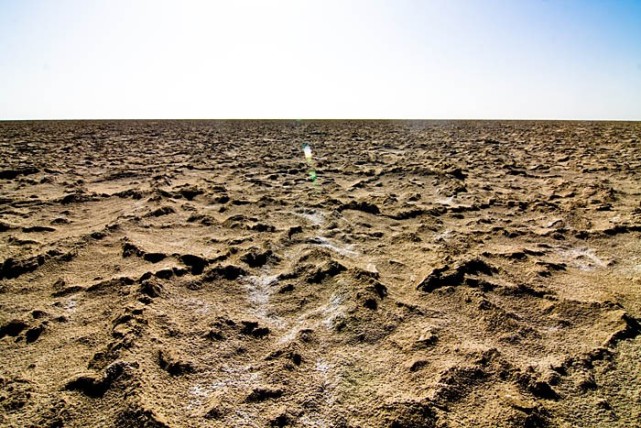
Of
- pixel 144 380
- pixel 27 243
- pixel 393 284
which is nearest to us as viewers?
pixel 144 380

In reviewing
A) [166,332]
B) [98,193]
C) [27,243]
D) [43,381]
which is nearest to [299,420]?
Answer: [166,332]

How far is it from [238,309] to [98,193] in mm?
3467

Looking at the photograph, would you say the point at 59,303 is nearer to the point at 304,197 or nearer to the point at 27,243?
the point at 27,243

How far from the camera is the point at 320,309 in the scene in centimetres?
211

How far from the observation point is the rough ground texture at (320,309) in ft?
4.73

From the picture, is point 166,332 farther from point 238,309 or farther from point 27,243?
point 27,243

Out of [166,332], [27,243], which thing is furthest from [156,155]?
[166,332]

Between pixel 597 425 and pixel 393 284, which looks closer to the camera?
pixel 597 425

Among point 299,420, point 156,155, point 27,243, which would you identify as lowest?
point 299,420

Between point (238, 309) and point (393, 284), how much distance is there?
0.96 metres

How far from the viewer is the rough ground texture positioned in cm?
144

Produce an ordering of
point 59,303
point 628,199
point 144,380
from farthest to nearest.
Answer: point 628,199, point 59,303, point 144,380

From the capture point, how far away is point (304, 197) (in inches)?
178

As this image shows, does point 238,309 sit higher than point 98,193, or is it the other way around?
point 98,193
